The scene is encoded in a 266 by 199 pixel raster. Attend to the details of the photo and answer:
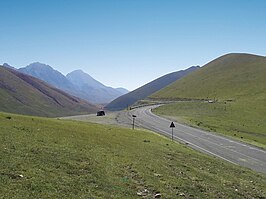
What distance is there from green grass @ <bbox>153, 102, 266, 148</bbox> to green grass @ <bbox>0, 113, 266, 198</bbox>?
114 feet

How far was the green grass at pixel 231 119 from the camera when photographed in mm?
68250

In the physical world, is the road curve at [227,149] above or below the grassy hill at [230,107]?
below

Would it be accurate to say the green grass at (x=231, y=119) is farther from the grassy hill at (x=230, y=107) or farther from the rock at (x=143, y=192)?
the rock at (x=143, y=192)

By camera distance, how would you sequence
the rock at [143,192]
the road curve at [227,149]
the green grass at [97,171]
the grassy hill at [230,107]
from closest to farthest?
the green grass at [97,171] < the rock at [143,192] < the road curve at [227,149] < the grassy hill at [230,107]

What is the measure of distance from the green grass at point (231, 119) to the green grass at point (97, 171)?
34.8 meters

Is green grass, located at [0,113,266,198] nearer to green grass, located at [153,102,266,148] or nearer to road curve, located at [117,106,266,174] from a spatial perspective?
road curve, located at [117,106,266,174]

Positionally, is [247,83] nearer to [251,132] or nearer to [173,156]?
[251,132]

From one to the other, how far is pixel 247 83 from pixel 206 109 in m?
72.7

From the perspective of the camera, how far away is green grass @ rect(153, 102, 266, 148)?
68.2m

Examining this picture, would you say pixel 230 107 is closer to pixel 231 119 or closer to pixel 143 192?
pixel 231 119

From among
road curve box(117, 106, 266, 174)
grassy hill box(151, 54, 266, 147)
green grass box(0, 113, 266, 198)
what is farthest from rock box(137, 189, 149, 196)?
grassy hill box(151, 54, 266, 147)

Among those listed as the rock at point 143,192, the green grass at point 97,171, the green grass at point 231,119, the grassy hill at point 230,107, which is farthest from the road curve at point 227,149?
the rock at point 143,192

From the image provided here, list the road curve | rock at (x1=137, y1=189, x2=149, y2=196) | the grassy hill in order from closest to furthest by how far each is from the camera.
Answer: rock at (x1=137, y1=189, x2=149, y2=196)
the road curve
the grassy hill

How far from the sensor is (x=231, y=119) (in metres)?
89.2
